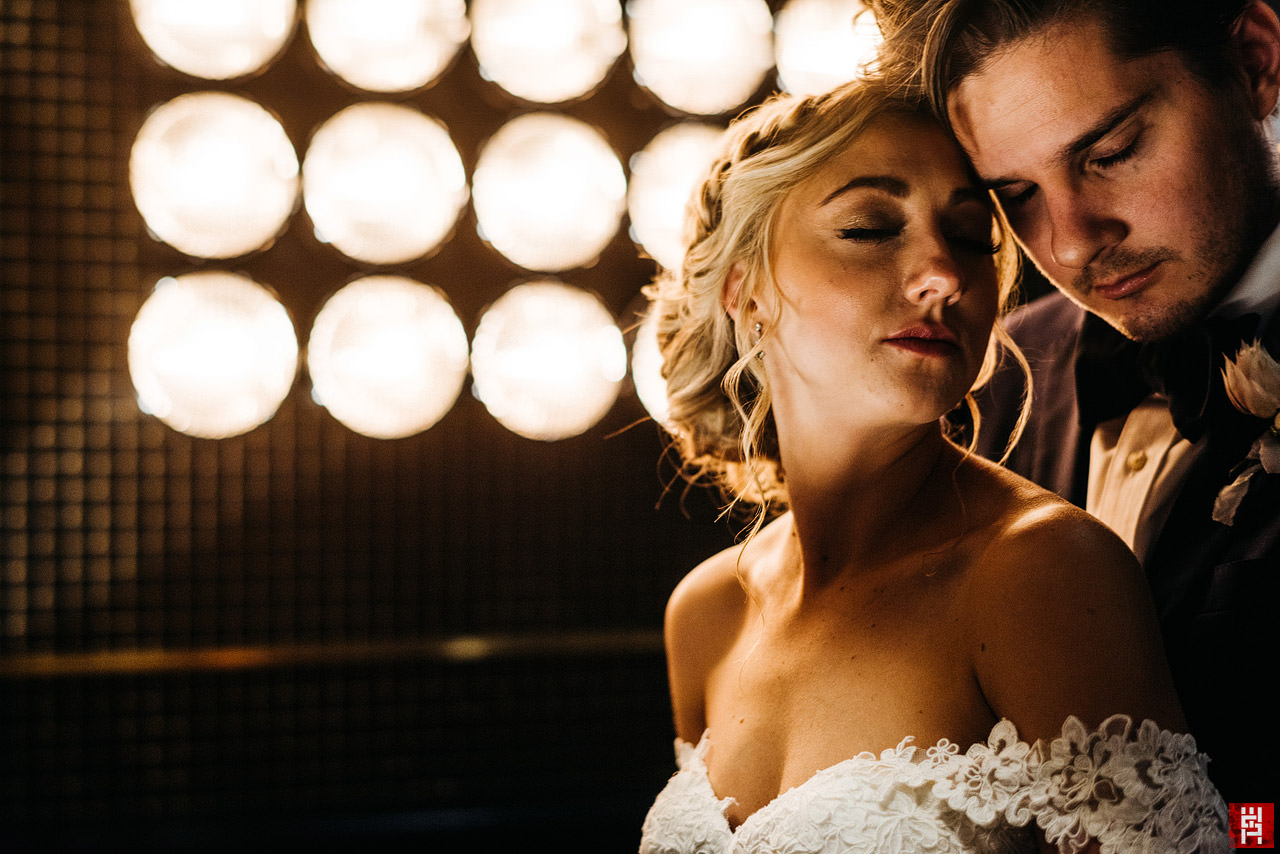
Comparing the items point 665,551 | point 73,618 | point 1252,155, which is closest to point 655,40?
point 665,551

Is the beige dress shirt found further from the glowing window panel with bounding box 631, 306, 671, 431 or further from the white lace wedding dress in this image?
the glowing window panel with bounding box 631, 306, 671, 431

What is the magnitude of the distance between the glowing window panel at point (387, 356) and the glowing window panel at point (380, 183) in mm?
128

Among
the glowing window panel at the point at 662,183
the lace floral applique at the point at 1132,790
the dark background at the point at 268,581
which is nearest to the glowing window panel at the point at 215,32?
the dark background at the point at 268,581

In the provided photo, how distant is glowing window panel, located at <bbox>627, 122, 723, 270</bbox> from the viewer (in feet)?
9.78

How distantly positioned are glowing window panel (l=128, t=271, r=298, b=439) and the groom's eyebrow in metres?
2.19

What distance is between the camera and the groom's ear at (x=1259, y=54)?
45.1 inches

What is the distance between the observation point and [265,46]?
2.73m

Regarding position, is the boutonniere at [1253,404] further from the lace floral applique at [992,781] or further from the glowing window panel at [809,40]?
the glowing window panel at [809,40]

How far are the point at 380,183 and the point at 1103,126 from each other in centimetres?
212

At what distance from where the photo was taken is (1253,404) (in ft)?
3.71

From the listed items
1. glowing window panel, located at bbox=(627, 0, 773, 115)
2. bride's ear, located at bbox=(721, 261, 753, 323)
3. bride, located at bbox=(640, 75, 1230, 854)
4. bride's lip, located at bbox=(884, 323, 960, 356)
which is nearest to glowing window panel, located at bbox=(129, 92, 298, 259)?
glowing window panel, located at bbox=(627, 0, 773, 115)

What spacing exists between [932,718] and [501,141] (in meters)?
2.31

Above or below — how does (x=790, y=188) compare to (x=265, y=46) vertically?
below

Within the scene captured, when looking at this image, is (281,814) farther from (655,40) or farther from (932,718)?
(655,40)
